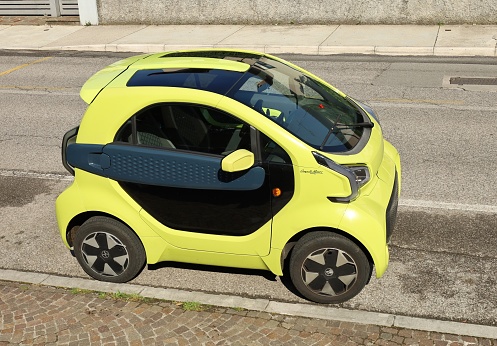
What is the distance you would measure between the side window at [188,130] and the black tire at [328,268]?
94 cm

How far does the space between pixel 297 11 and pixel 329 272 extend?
14094 millimetres

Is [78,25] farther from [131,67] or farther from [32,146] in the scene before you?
[131,67]

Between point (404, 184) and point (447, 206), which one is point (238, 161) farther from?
point (404, 184)

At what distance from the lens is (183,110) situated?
5.84 metres

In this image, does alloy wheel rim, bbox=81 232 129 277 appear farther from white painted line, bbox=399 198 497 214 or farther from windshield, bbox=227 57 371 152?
white painted line, bbox=399 198 497 214

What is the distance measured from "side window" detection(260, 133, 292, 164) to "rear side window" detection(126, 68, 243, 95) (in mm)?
528

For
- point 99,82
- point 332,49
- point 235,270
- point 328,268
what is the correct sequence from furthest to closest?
point 332,49, point 235,270, point 99,82, point 328,268

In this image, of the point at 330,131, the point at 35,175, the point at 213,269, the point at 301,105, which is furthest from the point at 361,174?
the point at 35,175

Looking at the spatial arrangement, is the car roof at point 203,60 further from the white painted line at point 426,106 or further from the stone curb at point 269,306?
the white painted line at point 426,106

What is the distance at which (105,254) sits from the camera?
629 centimetres

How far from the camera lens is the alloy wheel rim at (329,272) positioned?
225 inches

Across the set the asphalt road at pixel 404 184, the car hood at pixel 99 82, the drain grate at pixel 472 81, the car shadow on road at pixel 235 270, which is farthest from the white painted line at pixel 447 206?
the drain grate at pixel 472 81

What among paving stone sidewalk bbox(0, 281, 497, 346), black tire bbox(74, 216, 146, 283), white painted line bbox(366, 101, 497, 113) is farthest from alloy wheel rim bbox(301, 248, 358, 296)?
white painted line bbox(366, 101, 497, 113)

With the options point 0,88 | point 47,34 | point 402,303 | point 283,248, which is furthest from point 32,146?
point 47,34
